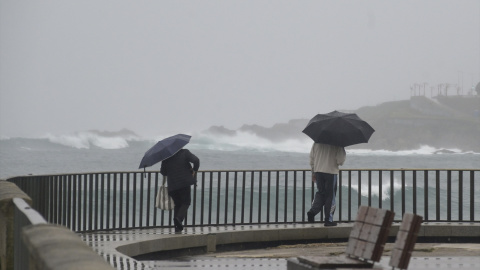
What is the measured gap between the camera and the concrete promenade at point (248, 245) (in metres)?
13.3

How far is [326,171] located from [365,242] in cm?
834

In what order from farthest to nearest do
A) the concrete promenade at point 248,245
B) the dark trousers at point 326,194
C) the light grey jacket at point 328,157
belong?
the dark trousers at point 326,194
the light grey jacket at point 328,157
the concrete promenade at point 248,245

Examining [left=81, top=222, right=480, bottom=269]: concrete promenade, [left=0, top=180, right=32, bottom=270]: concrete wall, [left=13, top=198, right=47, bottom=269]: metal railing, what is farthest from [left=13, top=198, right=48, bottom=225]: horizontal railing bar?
[left=81, top=222, right=480, bottom=269]: concrete promenade

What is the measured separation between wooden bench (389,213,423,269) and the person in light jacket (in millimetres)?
8844

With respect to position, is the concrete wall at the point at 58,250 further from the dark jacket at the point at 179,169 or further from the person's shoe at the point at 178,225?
the person's shoe at the point at 178,225

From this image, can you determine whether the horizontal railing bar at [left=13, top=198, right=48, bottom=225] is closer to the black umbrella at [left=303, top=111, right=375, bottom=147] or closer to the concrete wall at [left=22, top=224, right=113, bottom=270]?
the concrete wall at [left=22, top=224, right=113, bottom=270]

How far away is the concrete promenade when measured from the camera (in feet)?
43.6

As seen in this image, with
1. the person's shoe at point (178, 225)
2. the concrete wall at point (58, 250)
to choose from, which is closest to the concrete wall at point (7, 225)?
the concrete wall at point (58, 250)

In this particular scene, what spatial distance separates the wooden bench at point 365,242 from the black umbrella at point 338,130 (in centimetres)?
782

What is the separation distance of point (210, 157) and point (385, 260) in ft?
371

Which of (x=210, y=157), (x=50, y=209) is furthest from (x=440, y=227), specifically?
(x=210, y=157)

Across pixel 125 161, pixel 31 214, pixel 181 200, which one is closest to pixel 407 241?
pixel 31 214

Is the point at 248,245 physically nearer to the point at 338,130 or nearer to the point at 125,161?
the point at 338,130

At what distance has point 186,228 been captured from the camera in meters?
16.7
